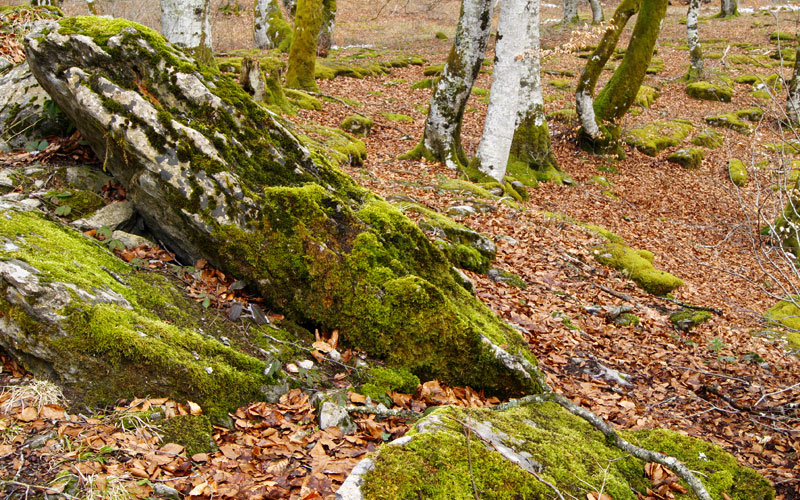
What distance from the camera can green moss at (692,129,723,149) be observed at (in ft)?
57.4

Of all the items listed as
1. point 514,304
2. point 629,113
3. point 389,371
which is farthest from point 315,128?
point 629,113

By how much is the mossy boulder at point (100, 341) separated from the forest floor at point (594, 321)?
0.17 m

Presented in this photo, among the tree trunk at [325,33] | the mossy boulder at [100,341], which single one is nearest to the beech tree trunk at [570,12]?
the tree trunk at [325,33]

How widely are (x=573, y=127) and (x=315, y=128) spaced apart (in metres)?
8.94

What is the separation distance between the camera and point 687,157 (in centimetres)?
1596

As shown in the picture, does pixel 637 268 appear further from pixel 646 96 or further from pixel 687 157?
pixel 646 96

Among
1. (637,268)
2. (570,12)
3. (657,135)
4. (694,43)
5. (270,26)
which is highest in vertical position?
(570,12)

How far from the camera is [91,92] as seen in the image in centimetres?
436

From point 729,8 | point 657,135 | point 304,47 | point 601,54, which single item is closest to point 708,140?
point 657,135

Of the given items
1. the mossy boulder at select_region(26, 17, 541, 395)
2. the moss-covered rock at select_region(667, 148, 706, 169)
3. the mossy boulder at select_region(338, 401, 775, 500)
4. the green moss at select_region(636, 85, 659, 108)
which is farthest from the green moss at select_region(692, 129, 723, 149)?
the mossy boulder at select_region(338, 401, 775, 500)

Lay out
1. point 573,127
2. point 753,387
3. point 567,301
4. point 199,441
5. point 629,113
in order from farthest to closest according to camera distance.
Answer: point 629,113
point 573,127
point 567,301
point 753,387
point 199,441

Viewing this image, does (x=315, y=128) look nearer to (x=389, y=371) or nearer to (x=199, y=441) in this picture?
(x=389, y=371)

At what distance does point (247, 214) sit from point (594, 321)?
465 cm

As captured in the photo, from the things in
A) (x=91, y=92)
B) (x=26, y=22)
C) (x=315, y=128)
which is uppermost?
(x=26, y=22)
